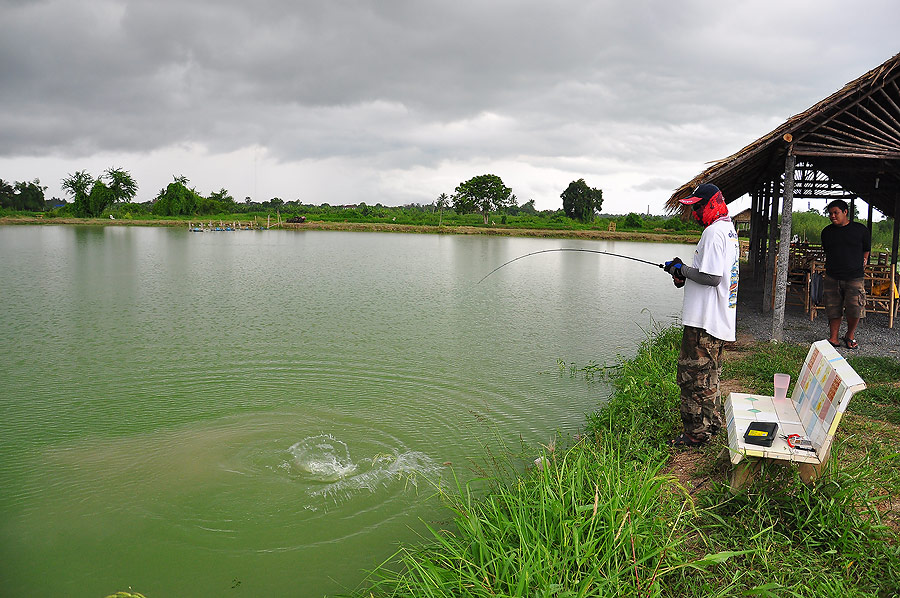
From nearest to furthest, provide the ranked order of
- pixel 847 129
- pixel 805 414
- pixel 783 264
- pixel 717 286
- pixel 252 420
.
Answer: pixel 805 414
pixel 717 286
pixel 252 420
pixel 847 129
pixel 783 264

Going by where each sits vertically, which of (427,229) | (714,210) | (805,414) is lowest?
(805,414)

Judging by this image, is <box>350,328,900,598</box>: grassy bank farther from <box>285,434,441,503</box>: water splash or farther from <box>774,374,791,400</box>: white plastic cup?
<box>285,434,441,503</box>: water splash

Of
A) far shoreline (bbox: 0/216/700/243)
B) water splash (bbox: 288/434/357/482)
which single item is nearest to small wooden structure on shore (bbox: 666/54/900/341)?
water splash (bbox: 288/434/357/482)

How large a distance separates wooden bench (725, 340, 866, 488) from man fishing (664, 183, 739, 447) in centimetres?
27

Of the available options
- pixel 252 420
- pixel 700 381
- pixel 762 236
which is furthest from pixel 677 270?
pixel 762 236

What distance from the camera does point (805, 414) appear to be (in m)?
3.17

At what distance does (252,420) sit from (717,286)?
409 cm

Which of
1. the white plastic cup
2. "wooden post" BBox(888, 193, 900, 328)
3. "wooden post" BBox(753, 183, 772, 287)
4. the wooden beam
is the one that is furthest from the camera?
"wooden post" BBox(753, 183, 772, 287)

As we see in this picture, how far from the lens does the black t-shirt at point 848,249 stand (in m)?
6.57

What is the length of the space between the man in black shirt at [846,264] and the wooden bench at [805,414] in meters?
3.97

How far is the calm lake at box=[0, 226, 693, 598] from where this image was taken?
3408 millimetres

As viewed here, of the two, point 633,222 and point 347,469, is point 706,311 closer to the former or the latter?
point 347,469

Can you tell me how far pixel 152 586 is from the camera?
3.12m

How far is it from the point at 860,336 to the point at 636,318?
13.4 ft
